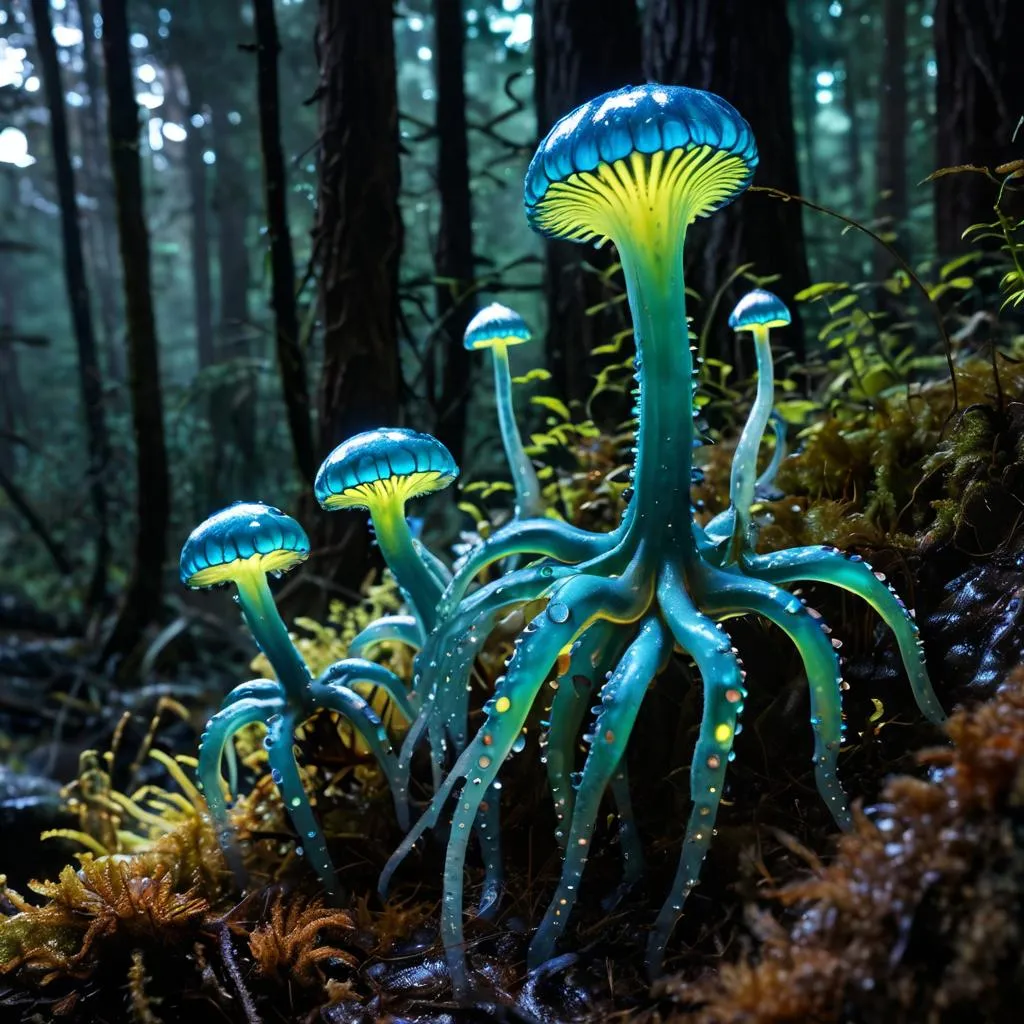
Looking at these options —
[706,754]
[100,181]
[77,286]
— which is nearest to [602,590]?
[706,754]

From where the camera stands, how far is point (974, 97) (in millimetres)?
4117

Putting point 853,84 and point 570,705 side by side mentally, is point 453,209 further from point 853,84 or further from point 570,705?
point 853,84

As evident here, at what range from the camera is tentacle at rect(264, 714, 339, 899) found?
211 cm

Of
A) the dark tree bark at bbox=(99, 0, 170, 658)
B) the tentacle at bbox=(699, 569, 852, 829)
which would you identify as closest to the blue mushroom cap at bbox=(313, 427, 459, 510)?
the tentacle at bbox=(699, 569, 852, 829)

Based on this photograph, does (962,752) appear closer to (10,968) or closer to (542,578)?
(542,578)

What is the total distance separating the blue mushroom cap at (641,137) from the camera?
162cm

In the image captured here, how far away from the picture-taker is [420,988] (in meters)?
1.78

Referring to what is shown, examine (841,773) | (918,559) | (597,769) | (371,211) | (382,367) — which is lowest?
(841,773)

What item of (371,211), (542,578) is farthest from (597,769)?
(371,211)

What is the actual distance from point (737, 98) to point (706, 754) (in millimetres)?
3343

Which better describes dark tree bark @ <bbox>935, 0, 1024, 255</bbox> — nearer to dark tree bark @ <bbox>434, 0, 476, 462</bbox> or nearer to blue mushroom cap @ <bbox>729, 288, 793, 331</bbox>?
blue mushroom cap @ <bbox>729, 288, 793, 331</bbox>

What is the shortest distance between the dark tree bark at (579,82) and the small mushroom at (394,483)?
229 cm

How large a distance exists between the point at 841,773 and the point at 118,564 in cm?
1417

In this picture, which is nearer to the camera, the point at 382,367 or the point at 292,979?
the point at 292,979
